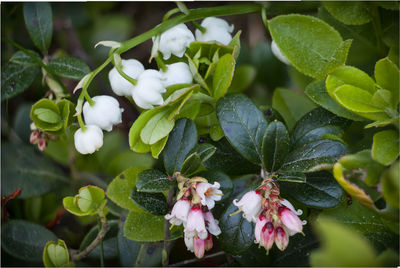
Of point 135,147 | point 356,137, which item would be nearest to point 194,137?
point 135,147

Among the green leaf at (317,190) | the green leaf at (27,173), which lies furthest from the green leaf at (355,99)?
the green leaf at (27,173)

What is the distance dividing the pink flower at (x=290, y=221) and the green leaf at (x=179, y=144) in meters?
0.24

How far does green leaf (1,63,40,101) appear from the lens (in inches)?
49.1

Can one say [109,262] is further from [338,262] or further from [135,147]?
[338,262]

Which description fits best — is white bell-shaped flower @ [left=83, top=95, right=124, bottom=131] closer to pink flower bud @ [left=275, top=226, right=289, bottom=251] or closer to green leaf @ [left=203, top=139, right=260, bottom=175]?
green leaf @ [left=203, top=139, right=260, bottom=175]

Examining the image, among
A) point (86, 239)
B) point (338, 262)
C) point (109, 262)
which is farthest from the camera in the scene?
point (109, 262)

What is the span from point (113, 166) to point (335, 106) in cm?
76

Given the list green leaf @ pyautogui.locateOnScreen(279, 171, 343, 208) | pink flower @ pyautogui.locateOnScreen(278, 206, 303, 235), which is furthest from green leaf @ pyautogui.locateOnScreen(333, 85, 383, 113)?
pink flower @ pyautogui.locateOnScreen(278, 206, 303, 235)

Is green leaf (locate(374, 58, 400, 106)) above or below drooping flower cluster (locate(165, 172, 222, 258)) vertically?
above

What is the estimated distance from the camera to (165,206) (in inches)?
39.8

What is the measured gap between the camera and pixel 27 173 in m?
1.41

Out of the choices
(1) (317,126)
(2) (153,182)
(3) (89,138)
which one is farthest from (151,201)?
(1) (317,126)

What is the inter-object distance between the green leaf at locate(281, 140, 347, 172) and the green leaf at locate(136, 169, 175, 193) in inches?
9.5

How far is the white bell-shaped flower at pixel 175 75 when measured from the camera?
1000 mm
